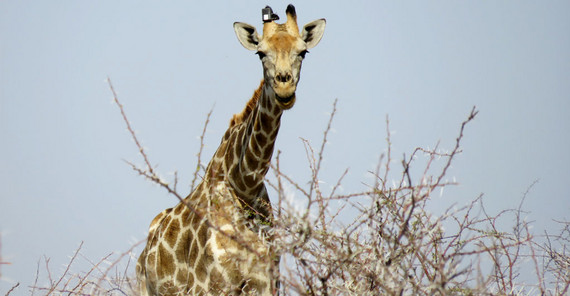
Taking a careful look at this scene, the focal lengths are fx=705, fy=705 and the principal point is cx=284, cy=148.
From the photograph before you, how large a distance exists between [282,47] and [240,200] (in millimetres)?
1475

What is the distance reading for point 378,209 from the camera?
4.56 m

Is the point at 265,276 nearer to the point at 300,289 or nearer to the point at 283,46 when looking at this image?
the point at 283,46

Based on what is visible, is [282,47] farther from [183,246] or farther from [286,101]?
[183,246]

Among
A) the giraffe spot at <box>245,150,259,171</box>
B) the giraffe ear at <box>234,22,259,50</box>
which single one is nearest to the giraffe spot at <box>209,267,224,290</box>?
the giraffe spot at <box>245,150,259,171</box>

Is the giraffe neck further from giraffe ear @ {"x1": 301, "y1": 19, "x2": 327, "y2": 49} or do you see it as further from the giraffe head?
giraffe ear @ {"x1": 301, "y1": 19, "x2": 327, "y2": 49}

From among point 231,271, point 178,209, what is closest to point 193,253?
point 231,271

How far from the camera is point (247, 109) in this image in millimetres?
7441

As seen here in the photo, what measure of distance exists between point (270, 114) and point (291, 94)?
1.80 feet

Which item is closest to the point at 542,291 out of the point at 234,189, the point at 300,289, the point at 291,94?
the point at 300,289

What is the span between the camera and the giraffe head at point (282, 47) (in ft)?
19.5

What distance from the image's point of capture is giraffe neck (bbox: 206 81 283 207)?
6438 millimetres

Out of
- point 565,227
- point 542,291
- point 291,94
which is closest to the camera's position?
point 542,291

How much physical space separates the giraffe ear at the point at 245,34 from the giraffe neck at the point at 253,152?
617 mm

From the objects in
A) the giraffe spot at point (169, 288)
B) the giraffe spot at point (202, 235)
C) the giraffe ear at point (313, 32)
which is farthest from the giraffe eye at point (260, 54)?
the giraffe spot at point (169, 288)
